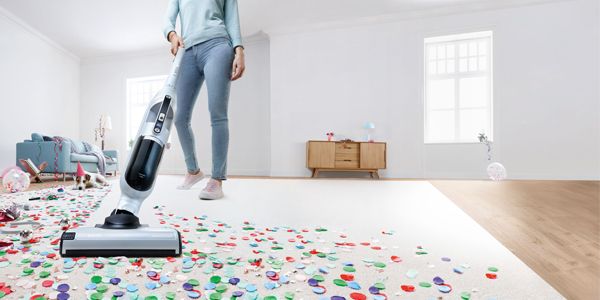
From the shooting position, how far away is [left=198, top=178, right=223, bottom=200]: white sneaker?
5.38 ft

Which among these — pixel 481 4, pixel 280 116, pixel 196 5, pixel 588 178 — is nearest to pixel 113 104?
pixel 280 116

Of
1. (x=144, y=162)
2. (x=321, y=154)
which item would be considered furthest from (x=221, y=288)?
(x=321, y=154)

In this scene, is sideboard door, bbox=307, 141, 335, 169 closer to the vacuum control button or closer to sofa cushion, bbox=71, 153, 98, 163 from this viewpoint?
sofa cushion, bbox=71, 153, 98, 163

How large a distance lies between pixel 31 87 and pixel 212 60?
5781mm

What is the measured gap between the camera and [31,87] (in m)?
5.52

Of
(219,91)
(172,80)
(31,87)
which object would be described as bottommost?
(172,80)

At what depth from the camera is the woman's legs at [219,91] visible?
1.64m

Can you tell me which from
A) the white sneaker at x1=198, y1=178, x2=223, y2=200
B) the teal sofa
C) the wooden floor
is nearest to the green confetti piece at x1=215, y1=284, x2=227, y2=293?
the wooden floor

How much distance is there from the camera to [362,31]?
514 centimetres

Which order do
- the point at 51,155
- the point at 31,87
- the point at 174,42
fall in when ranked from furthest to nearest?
the point at 31,87
the point at 51,155
the point at 174,42

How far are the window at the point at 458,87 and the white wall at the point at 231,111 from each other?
2.77 meters

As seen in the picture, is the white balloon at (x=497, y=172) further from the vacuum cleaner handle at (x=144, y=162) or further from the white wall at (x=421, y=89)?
the vacuum cleaner handle at (x=144, y=162)

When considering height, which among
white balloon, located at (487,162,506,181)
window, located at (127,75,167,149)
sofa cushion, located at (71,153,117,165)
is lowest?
white balloon, located at (487,162,506,181)

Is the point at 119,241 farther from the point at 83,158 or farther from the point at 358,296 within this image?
the point at 83,158
